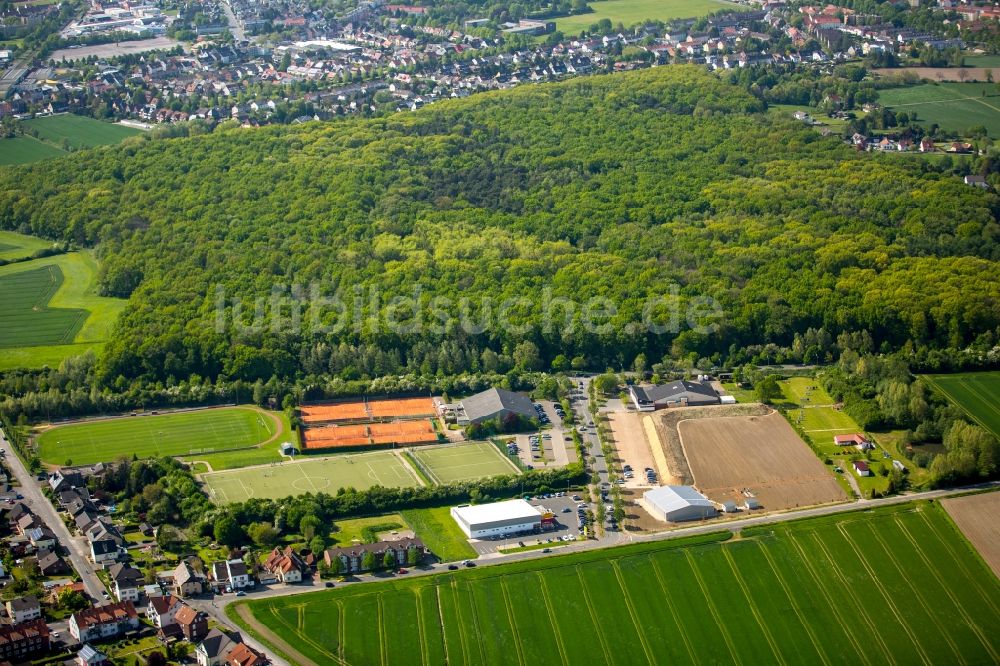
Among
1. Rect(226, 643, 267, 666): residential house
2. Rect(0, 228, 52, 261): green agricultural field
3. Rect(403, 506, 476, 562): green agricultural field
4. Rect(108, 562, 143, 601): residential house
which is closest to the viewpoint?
Rect(226, 643, 267, 666): residential house

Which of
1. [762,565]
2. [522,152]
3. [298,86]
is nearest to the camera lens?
[762,565]

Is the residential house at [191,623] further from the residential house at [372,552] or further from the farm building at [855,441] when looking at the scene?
the farm building at [855,441]

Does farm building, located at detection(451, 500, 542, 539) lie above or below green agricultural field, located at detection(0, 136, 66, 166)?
below

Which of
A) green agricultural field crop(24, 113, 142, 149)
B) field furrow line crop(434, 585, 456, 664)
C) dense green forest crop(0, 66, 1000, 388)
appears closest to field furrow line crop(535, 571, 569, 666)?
field furrow line crop(434, 585, 456, 664)

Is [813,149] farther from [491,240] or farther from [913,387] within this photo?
[913,387]

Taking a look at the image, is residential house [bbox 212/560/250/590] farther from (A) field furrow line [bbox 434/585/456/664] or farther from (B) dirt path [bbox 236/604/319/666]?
(A) field furrow line [bbox 434/585/456/664]

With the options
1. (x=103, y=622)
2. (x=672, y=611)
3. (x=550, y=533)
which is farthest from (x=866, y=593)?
(x=103, y=622)

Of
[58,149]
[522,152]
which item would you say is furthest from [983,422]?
[58,149]
